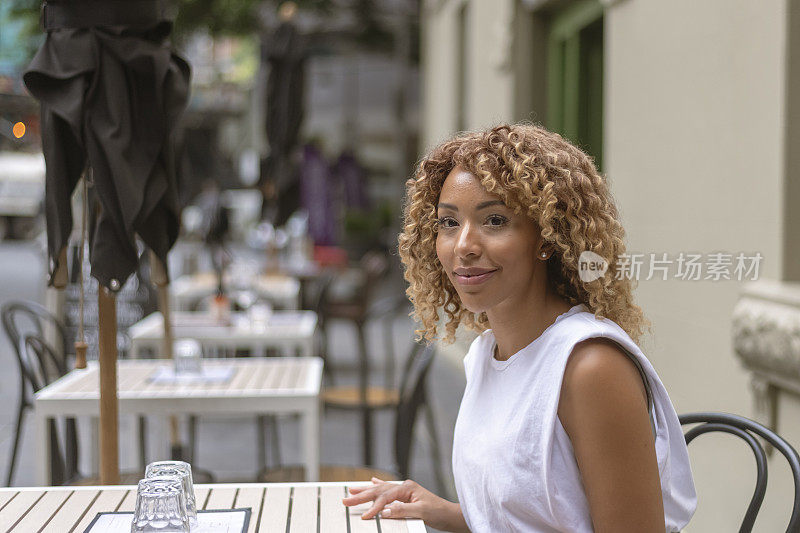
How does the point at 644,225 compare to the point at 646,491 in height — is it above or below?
above

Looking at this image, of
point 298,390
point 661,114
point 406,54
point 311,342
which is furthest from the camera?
point 406,54

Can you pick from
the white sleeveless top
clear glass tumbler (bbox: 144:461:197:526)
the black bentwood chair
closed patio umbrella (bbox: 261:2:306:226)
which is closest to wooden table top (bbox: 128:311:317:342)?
the black bentwood chair

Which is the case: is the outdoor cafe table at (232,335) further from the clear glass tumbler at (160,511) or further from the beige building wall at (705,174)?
the clear glass tumbler at (160,511)

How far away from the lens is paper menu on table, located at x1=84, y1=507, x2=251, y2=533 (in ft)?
6.91

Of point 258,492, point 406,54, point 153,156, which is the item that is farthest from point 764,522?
point 406,54

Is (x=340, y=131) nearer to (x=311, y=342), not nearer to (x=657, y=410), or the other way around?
(x=311, y=342)

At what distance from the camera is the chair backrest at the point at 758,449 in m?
2.01

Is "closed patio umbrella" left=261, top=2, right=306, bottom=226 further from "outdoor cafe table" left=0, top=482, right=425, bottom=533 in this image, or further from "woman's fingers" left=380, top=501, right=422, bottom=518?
"woman's fingers" left=380, top=501, right=422, bottom=518

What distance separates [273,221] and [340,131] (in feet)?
31.7

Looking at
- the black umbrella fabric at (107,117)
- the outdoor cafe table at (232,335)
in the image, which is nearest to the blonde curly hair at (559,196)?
the black umbrella fabric at (107,117)

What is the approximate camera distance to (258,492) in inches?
95.8

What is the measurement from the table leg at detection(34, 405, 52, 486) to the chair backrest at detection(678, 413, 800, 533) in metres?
2.33

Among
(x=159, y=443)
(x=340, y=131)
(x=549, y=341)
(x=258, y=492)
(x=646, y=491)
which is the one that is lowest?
(x=159, y=443)

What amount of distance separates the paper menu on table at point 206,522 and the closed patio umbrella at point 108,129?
780mm
